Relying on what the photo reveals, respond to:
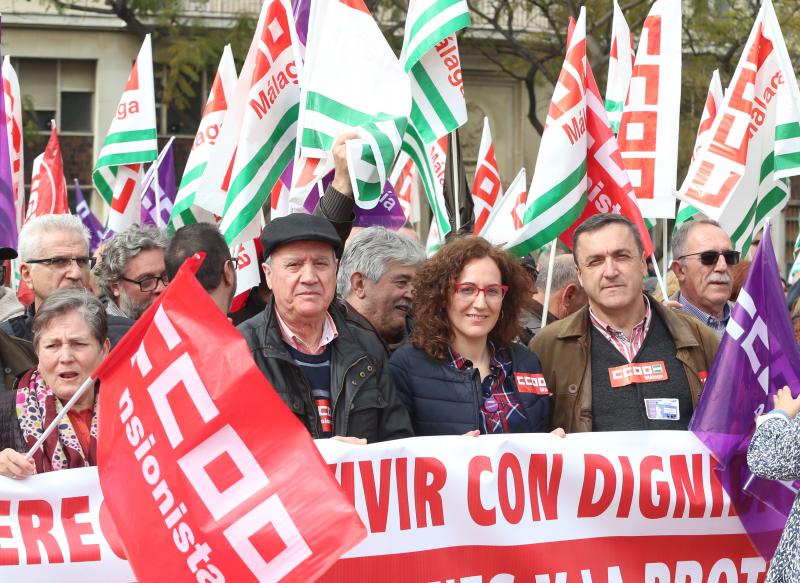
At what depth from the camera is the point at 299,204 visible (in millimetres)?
6035

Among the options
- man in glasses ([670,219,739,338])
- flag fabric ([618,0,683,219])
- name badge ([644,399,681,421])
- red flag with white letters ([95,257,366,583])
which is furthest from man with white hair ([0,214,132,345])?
flag fabric ([618,0,683,219])

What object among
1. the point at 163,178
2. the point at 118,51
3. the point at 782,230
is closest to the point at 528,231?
the point at 163,178

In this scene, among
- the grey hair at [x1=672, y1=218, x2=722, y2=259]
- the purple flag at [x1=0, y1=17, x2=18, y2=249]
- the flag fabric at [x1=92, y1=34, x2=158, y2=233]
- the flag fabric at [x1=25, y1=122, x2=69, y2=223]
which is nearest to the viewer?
the purple flag at [x1=0, y1=17, x2=18, y2=249]

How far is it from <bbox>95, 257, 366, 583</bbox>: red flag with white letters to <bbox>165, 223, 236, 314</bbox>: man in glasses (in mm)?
1445

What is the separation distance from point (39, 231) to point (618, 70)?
4.87 meters

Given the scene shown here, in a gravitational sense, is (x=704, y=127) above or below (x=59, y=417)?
above

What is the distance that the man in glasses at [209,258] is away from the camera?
5359 mm

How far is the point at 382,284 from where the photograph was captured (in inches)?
236

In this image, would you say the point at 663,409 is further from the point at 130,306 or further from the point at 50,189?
the point at 50,189

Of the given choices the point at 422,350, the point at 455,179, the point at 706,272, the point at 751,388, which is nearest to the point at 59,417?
the point at 422,350

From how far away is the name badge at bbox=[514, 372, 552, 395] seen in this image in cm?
489

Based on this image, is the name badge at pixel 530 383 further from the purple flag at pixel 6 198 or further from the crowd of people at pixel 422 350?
the purple flag at pixel 6 198

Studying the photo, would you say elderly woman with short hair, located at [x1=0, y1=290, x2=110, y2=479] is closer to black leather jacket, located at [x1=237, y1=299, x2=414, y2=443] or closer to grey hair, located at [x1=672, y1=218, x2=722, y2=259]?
black leather jacket, located at [x1=237, y1=299, x2=414, y2=443]

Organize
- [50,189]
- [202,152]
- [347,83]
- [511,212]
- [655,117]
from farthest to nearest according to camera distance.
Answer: [50,189]
[511,212]
[202,152]
[655,117]
[347,83]
